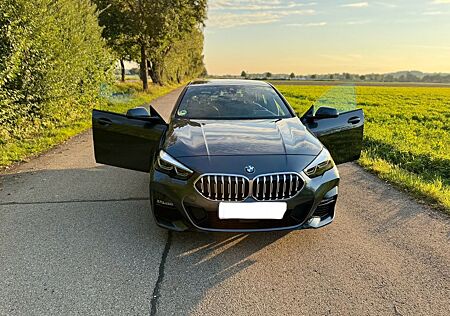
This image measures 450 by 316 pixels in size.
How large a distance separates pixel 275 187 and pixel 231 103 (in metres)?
2.02

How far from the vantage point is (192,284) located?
2.97 meters

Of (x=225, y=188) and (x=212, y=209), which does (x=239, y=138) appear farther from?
(x=212, y=209)

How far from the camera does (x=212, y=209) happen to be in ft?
10.7

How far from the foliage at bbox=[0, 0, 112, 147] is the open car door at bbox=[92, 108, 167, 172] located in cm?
334

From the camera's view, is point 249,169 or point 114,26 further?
point 114,26

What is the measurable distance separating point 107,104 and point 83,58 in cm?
433

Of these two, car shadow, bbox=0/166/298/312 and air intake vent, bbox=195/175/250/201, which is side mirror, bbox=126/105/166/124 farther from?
air intake vent, bbox=195/175/250/201

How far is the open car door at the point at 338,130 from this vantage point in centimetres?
488

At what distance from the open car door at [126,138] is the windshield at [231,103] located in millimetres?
448

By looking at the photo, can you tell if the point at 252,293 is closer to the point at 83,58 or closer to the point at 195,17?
the point at 83,58

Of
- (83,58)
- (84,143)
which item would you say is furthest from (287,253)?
(83,58)

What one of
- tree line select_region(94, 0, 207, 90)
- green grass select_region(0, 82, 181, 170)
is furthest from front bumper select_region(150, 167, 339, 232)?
tree line select_region(94, 0, 207, 90)

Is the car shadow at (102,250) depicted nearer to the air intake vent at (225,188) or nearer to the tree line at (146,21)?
the air intake vent at (225,188)

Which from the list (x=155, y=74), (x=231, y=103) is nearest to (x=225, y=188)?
(x=231, y=103)
